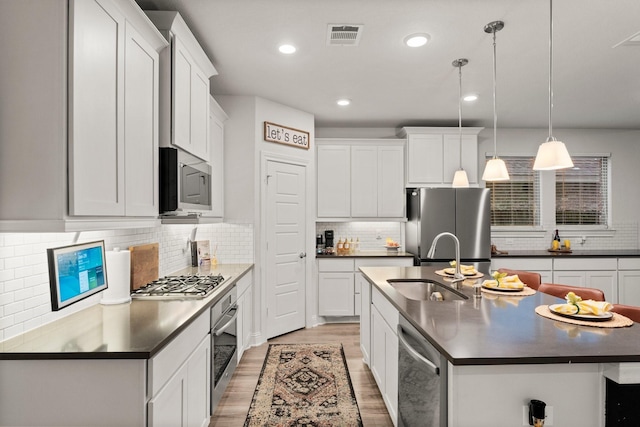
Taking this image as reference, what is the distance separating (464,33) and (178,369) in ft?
8.97

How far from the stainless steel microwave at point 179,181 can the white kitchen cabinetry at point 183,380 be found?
0.70 meters

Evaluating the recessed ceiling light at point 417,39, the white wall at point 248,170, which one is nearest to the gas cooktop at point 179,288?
the white wall at point 248,170

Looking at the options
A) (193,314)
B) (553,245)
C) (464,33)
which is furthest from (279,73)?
(553,245)

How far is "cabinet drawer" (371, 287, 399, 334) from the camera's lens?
223 cm

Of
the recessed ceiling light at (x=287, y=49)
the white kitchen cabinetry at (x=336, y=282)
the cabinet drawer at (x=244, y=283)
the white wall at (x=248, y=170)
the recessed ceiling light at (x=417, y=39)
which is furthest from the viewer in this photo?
the white kitchen cabinetry at (x=336, y=282)

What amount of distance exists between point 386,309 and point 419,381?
78 cm

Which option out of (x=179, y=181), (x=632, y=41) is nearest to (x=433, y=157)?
(x=632, y=41)

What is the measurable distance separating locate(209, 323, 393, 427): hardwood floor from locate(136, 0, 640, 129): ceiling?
2658 millimetres

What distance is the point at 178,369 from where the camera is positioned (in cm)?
174

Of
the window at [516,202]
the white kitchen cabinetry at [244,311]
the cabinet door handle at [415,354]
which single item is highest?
the window at [516,202]

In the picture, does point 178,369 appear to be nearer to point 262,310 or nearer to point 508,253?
point 262,310

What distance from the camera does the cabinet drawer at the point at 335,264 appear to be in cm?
475

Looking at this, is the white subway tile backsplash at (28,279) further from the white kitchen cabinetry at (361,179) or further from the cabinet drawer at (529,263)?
the cabinet drawer at (529,263)

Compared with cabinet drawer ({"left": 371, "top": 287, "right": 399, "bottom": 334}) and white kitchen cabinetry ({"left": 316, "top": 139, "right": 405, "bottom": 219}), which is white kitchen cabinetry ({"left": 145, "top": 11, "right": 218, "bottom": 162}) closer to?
cabinet drawer ({"left": 371, "top": 287, "right": 399, "bottom": 334})
